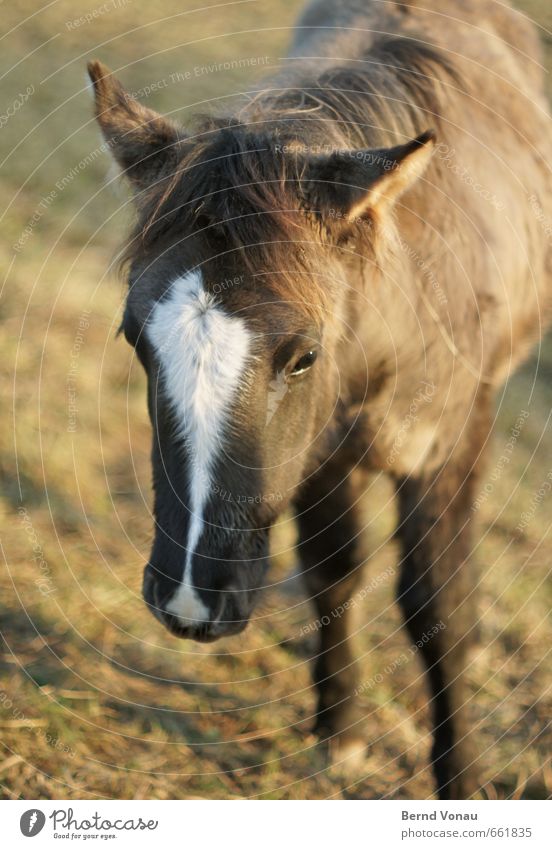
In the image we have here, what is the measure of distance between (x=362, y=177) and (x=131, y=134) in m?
0.63

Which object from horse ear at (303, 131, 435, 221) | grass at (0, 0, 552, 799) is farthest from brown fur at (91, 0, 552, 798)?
grass at (0, 0, 552, 799)

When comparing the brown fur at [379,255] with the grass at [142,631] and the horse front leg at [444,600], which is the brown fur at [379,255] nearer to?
the horse front leg at [444,600]

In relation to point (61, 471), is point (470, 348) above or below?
above

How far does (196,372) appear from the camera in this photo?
1.88 meters

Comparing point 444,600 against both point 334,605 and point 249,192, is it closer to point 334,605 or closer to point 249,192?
point 334,605

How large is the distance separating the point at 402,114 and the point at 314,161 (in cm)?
76

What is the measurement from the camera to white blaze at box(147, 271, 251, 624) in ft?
6.20

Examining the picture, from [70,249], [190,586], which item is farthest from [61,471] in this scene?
[190,586]

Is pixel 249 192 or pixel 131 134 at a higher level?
pixel 131 134

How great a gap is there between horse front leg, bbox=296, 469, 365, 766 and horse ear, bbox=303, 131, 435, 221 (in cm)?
126

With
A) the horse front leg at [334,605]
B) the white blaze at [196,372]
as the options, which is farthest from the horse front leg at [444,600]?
the white blaze at [196,372]

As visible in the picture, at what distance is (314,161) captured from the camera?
208 cm

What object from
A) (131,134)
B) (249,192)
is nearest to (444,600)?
(249,192)
